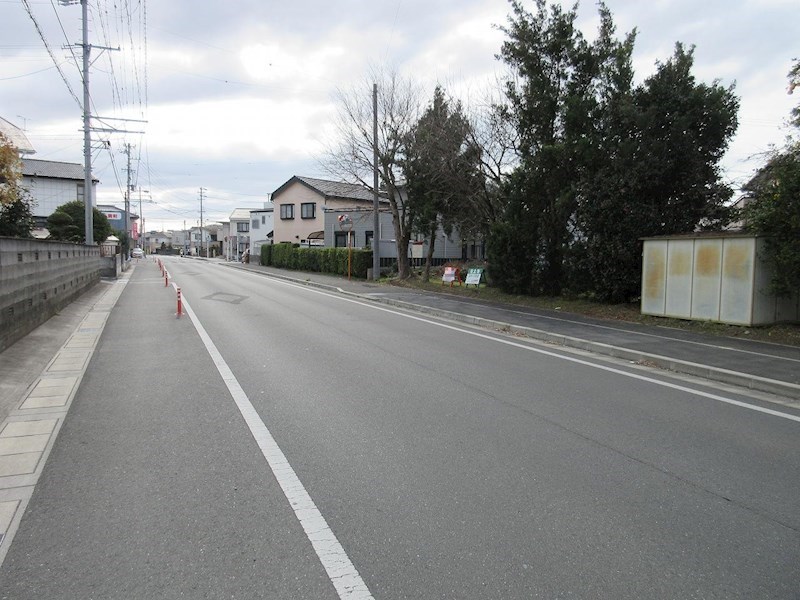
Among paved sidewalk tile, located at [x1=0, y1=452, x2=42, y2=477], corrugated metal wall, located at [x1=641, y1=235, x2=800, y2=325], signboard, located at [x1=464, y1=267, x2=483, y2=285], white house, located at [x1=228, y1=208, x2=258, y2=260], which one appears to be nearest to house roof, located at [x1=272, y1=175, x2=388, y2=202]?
signboard, located at [x1=464, y1=267, x2=483, y2=285]

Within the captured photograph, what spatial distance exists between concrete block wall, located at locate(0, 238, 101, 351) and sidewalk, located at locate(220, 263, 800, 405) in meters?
9.71

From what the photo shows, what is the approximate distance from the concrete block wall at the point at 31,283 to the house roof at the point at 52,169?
45118 millimetres

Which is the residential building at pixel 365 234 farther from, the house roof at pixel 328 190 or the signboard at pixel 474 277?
the signboard at pixel 474 277

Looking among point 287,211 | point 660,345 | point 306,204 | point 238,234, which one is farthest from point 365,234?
point 238,234

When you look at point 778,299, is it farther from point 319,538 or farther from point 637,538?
point 319,538

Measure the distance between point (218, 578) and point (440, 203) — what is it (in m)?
24.3

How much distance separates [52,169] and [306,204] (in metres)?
27.5

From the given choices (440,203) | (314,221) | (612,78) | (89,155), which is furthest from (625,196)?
(314,221)

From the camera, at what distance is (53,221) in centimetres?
3406

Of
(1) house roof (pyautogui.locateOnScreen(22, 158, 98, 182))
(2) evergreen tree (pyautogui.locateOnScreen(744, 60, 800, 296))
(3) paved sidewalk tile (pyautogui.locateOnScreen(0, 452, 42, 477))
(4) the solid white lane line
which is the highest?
(1) house roof (pyautogui.locateOnScreen(22, 158, 98, 182))

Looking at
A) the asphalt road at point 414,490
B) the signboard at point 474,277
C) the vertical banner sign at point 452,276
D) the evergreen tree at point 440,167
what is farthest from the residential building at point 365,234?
the asphalt road at point 414,490

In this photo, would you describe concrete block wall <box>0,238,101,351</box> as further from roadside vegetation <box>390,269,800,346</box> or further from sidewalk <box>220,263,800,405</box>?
roadside vegetation <box>390,269,800,346</box>

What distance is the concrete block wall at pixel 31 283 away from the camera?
30.1 ft

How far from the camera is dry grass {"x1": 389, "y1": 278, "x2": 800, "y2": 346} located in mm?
11992
